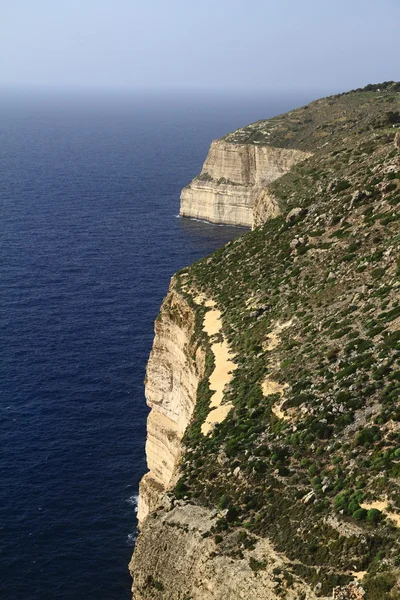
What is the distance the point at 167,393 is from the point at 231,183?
121 metres

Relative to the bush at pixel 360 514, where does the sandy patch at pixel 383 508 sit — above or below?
above

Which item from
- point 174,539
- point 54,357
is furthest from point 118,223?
point 174,539

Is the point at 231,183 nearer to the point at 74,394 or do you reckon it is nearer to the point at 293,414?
the point at 74,394

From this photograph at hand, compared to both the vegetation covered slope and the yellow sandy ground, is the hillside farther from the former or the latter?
the yellow sandy ground

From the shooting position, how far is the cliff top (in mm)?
154500

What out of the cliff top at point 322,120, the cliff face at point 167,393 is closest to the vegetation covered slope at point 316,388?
the cliff face at point 167,393

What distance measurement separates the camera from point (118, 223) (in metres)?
169

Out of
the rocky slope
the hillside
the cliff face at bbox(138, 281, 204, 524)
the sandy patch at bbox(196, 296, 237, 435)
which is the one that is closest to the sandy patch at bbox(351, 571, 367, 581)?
the rocky slope

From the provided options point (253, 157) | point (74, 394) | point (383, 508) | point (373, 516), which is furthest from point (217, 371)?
point (253, 157)

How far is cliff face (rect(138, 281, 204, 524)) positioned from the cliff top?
86.4 m

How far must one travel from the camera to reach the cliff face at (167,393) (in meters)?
63.9

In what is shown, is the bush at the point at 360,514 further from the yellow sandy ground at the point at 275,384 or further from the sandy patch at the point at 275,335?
the sandy patch at the point at 275,335

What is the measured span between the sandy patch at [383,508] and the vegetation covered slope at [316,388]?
3.7 inches

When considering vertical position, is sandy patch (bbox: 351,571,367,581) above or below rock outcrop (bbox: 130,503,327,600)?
above
